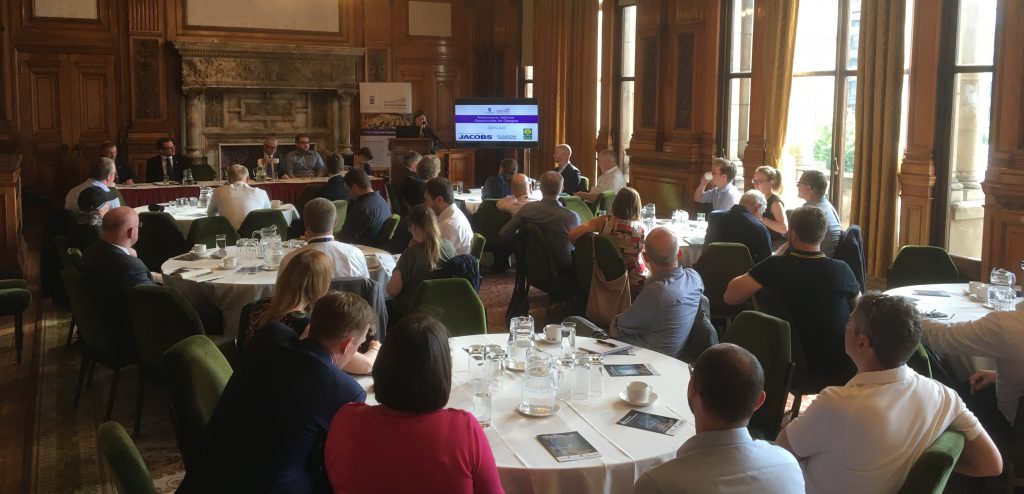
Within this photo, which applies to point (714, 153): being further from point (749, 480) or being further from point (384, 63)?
point (749, 480)

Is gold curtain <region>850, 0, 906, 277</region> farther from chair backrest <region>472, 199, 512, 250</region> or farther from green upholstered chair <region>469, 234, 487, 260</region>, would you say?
green upholstered chair <region>469, 234, 487, 260</region>

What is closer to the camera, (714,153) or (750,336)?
(750,336)

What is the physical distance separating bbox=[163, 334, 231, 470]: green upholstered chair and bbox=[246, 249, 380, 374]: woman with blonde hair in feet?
0.93

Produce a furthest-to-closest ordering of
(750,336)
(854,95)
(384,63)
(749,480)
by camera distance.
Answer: (384,63), (854,95), (750,336), (749,480)

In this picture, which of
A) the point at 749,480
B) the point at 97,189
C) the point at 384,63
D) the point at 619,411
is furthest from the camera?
the point at 384,63

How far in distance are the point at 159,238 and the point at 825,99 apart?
6.23m

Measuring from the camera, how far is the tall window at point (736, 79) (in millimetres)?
10344

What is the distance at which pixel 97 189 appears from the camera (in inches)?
289

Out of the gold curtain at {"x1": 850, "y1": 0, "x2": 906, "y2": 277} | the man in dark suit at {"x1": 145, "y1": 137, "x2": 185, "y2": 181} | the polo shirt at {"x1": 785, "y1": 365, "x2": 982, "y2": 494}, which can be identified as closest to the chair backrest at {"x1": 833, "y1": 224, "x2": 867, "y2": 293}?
the gold curtain at {"x1": 850, "y1": 0, "x2": 906, "y2": 277}

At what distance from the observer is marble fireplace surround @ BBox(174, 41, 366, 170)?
44.1ft

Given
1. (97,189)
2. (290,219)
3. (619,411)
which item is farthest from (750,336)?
(290,219)

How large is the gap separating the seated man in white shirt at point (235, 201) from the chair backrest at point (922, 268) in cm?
525

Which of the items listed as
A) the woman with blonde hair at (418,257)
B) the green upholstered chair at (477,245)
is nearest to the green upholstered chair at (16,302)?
the woman with blonde hair at (418,257)

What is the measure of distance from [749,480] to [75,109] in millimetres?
12804
